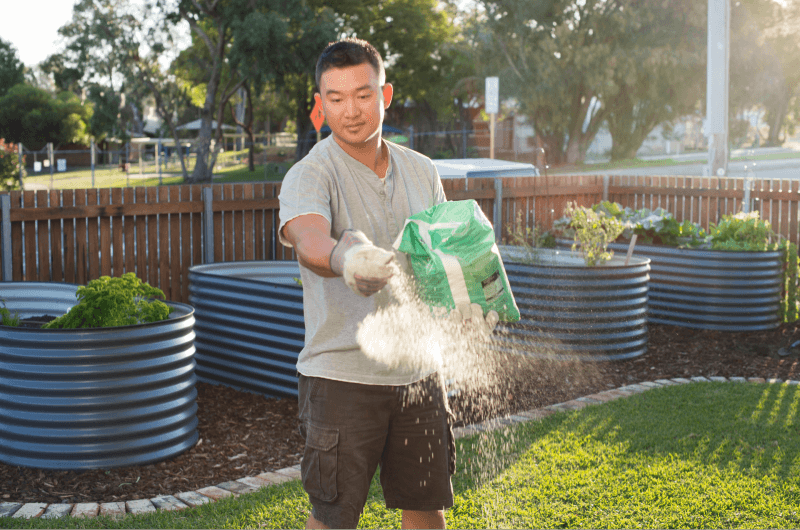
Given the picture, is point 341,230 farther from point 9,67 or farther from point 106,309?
point 9,67

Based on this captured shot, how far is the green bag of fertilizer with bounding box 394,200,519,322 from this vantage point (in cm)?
230

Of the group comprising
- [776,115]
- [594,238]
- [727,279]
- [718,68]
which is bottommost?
[727,279]

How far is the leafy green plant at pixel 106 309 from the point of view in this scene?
4594 mm

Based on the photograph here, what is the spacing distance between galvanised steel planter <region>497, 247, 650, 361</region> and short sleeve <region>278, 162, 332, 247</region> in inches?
189

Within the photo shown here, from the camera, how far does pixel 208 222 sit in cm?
723

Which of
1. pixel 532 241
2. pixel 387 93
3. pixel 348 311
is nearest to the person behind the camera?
pixel 348 311

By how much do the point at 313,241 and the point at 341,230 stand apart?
26 centimetres

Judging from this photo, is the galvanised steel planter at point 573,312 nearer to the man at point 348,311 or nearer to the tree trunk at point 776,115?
the man at point 348,311

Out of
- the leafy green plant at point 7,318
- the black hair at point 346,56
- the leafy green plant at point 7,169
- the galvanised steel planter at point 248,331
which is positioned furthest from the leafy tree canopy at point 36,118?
the black hair at point 346,56

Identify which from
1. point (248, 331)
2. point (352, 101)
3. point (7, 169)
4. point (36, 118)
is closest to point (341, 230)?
point (352, 101)

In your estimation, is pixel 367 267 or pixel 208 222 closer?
pixel 367 267

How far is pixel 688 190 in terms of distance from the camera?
10.8 m

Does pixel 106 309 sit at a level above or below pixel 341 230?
below

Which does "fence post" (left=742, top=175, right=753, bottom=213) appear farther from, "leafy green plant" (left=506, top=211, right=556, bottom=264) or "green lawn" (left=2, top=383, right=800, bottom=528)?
"green lawn" (left=2, top=383, right=800, bottom=528)
